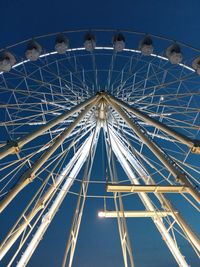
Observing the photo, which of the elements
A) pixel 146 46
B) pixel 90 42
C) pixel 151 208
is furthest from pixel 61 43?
pixel 151 208

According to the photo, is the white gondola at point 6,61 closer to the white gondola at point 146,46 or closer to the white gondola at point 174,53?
the white gondola at point 146,46

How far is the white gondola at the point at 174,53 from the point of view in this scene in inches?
707

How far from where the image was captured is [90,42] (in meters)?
18.7

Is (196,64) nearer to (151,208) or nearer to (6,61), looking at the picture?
(151,208)

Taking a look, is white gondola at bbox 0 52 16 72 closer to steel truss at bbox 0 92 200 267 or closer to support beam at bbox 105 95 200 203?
steel truss at bbox 0 92 200 267

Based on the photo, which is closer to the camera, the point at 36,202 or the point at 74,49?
the point at 36,202

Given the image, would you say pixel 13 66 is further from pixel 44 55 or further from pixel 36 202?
pixel 36 202

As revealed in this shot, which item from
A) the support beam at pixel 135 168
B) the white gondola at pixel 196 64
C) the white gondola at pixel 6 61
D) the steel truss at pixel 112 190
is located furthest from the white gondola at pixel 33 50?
the white gondola at pixel 196 64

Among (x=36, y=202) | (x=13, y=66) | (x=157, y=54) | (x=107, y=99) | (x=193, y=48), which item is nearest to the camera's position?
(x=36, y=202)

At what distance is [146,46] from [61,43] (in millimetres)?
4805

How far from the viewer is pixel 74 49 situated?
19.5m

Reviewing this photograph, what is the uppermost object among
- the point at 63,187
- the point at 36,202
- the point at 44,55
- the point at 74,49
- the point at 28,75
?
the point at 74,49

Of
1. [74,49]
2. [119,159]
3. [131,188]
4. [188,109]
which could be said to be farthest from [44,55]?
[131,188]

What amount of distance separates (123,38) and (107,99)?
5962 millimetres
